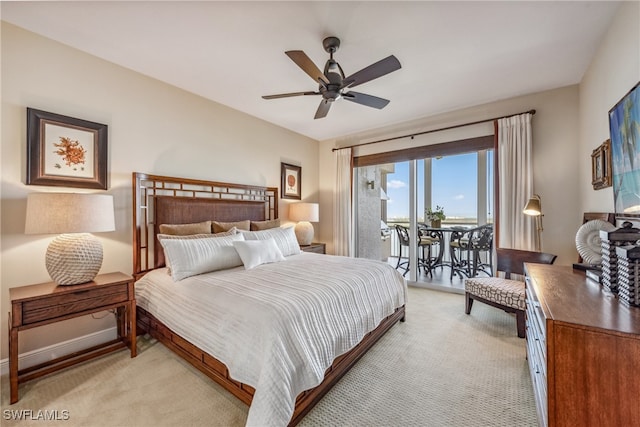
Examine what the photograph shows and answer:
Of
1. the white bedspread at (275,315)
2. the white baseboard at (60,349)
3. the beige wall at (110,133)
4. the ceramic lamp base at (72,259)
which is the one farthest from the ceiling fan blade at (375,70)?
the white baseboard at (60,349)

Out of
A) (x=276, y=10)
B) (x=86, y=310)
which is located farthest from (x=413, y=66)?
(x=86, y=310)

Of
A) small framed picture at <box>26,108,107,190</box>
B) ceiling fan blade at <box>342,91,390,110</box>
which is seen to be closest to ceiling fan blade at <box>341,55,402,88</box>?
ceiling fan blade at <box>342,91,390,110</box>

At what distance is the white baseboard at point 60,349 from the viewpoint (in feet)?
6.75

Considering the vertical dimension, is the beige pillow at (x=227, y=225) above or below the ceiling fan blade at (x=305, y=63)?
below

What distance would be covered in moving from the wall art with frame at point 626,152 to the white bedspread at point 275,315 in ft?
5.96

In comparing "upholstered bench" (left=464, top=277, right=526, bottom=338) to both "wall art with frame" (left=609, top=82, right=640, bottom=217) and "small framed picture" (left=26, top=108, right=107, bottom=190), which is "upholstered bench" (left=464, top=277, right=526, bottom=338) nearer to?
"wall art with frame" (left=609, top=82, right=640, bottom=217)

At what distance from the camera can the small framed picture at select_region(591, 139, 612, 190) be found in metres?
2.07

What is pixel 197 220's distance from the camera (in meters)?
3.15

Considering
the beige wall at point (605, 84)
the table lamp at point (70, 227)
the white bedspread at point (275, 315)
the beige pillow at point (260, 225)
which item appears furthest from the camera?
the beige pillow at point (260, 225)

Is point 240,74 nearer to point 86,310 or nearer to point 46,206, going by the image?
point 46,206

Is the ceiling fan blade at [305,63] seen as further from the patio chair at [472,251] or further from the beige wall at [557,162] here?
the patio chair at [472,251]

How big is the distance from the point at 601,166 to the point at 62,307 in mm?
4507

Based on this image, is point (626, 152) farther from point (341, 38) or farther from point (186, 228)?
point (186, 228)

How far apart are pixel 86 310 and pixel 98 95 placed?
200 centimetres
